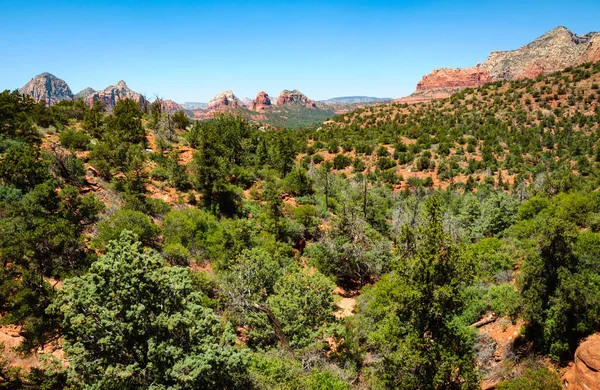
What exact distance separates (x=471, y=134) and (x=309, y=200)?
42705mm

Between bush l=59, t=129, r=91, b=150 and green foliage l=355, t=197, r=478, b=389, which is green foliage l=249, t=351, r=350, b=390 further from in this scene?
bush l=59, t=129, r=91, b=150

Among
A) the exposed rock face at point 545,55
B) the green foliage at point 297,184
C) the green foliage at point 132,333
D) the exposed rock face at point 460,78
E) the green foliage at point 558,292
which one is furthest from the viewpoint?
the exposed rock face at point 460,78

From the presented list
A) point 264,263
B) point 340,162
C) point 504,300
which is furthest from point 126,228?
point 340,162

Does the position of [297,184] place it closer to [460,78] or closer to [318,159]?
[318,159]

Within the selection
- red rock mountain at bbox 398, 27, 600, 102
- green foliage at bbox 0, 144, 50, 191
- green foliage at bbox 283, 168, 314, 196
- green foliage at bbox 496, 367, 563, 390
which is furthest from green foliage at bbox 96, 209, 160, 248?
red rock mountain at bbox 398, 27, 600, 102

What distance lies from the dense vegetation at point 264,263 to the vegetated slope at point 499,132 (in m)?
0.60

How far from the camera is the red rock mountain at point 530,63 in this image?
464 ft

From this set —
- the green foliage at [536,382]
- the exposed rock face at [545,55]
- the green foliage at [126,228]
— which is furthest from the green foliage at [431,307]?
the exposed rock face at [545,55]

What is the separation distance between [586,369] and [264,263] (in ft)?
53.5

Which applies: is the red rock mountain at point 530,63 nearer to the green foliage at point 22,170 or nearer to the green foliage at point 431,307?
the green foliage at point 431,307

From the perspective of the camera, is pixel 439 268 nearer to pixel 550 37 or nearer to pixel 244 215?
pixel 244 215

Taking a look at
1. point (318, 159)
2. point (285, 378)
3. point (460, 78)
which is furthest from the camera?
point (460, 78)

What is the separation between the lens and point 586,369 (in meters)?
12.3

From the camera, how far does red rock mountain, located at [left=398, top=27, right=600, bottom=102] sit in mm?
141500
